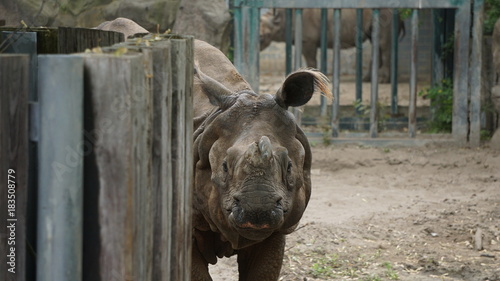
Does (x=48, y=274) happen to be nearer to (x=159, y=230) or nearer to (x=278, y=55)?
(x=159, y=230)

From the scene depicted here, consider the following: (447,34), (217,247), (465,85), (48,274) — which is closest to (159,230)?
(48,274)

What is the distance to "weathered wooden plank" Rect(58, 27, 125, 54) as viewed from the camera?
11.9 feet

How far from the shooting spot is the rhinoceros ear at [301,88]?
504 cm

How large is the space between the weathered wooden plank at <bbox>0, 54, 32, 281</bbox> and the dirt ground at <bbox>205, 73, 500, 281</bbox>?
13.9ft

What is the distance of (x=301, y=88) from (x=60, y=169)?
2927 mm

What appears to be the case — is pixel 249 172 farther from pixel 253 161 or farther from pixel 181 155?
pixel 181 155

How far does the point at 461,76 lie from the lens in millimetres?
11516

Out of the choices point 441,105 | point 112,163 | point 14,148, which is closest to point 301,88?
point 112,163

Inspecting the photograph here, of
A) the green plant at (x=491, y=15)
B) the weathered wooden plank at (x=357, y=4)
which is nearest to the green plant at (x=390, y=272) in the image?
the weathered wooden plank at (x=357, y=4)

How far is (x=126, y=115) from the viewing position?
7.84ft

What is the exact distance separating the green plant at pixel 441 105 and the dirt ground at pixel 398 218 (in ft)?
1.84
